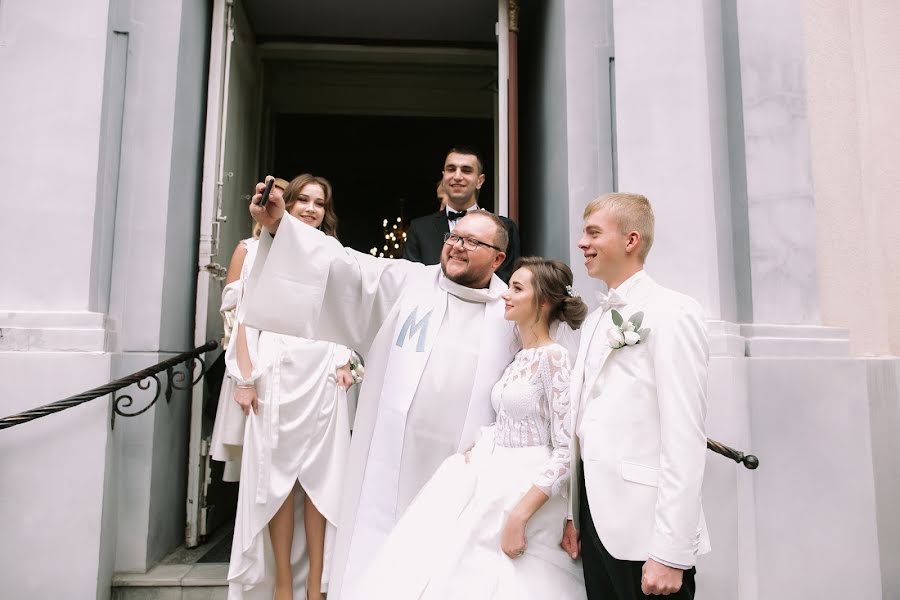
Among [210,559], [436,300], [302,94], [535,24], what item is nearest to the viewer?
[436,300]

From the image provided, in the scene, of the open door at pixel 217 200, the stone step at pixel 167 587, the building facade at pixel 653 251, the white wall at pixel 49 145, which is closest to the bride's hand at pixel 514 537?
the building facade at pixel 653 251

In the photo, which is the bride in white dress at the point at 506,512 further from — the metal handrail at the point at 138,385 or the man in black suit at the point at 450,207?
→ the metal handrail at the point at 138,385

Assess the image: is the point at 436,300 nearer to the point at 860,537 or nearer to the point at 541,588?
the point at 541,588

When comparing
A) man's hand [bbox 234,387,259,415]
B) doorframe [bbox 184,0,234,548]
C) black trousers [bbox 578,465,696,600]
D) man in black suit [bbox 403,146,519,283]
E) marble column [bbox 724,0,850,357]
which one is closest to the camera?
black trousers [bbox 578,465,696,600]

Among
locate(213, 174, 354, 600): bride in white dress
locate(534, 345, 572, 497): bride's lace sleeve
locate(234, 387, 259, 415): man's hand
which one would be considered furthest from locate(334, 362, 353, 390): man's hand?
locate(534, 345, 572, 497): bride's lace sleeve

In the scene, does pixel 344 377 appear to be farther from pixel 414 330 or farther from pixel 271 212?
pixel 271 212

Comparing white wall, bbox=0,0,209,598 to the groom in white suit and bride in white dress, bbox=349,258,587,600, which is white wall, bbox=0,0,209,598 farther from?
the groom in white suit

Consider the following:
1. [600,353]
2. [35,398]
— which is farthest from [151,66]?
[600,353]

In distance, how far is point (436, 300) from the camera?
3105mm

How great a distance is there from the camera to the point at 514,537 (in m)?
2.27

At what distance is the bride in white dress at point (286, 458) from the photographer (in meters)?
3.55

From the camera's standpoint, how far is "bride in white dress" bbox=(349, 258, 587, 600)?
7.40ft

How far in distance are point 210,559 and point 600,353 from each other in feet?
10.2

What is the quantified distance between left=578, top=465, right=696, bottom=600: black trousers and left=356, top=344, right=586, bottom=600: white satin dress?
118 millimetres
